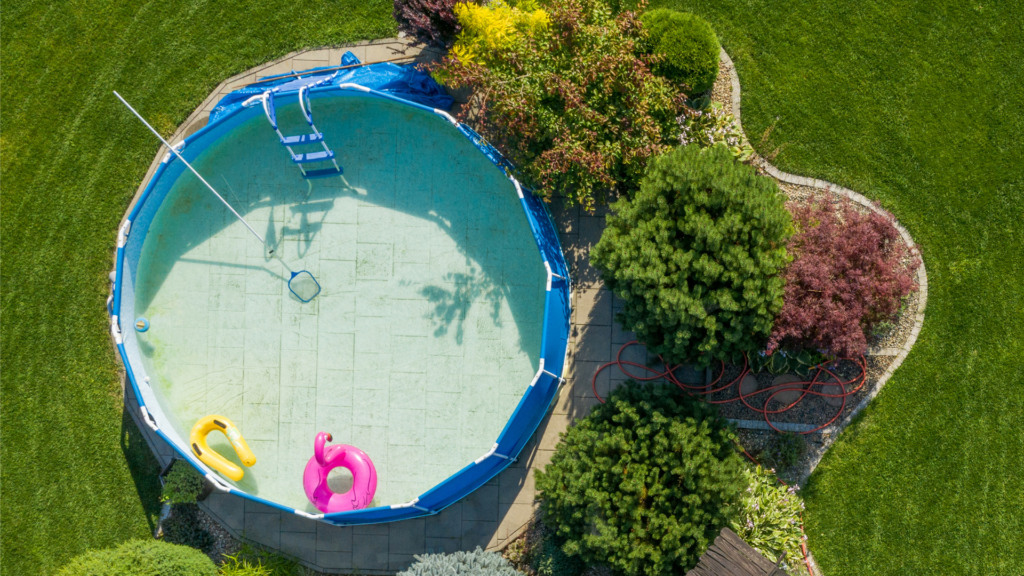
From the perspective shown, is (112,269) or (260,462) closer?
(260,462)

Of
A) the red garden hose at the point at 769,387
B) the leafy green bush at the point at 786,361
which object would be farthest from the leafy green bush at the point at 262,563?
the leafy green bush at the point at 786,361

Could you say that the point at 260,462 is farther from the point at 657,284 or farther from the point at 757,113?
the point at 757,113

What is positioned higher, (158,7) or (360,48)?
(360,48)

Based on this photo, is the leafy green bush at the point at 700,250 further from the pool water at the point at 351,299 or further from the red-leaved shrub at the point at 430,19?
the red-leaved shrub at the point at 430,19

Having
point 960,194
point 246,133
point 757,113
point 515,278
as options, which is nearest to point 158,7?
point 246,133

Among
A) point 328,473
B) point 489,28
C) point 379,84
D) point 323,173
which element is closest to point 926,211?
point 489,28

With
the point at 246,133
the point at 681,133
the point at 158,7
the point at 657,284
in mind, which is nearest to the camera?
the point at 657,284

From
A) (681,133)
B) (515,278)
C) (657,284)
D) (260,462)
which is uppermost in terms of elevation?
(681,133)

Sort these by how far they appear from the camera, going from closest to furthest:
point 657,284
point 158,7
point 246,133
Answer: point 657,284
point 246,133
point 158,7
